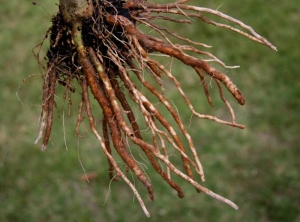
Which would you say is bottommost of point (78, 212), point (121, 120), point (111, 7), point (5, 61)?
point (78, 212)

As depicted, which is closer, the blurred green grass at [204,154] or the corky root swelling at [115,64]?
the corky root swelling at [115,64]

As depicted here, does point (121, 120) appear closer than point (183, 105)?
Yes

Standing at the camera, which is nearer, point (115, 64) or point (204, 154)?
point (115, 64)

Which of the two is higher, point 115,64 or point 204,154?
point 115,64

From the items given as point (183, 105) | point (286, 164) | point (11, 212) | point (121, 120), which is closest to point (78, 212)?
point (11, 212)

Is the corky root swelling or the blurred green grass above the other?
the corky root swelling

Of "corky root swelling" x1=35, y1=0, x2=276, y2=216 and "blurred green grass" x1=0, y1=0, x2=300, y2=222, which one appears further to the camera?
"blurred green grass" x1=0, y1=0, x2=300, y2=222

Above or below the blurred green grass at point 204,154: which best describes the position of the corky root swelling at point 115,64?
above

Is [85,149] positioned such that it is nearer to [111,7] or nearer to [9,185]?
[9,185]
